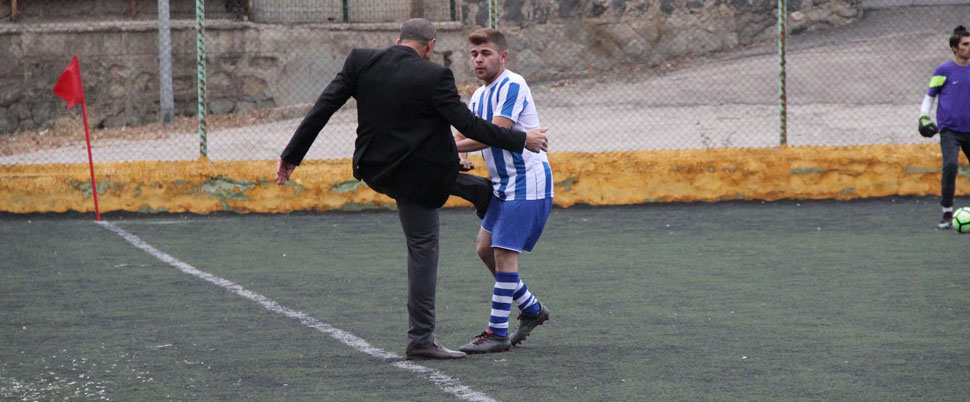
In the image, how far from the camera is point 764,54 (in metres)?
23.0

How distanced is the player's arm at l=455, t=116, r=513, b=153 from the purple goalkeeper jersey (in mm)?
5954

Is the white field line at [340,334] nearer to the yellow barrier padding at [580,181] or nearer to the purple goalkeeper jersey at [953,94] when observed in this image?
the yellow barrier padding at [580,181]

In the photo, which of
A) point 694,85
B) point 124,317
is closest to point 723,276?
point 124,317

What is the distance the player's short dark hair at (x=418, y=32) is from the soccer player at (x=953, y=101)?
6.30 metres

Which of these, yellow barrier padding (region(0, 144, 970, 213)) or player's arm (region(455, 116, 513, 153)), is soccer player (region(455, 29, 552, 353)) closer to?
player's arm (region(455, 116, 513, 153))

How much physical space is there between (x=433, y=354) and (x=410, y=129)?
106cm

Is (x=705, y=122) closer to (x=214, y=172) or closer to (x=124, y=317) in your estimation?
(x=214, y=172)

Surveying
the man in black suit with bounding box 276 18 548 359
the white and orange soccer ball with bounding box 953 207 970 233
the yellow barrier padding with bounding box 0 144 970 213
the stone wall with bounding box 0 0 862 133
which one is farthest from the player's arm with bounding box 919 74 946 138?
the stone wall with bounding box 0 0 862 133

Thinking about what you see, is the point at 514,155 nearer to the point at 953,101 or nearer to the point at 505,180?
the point at 505,180

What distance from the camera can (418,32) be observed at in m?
6.42

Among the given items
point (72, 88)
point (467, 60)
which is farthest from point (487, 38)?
point (467, 60)

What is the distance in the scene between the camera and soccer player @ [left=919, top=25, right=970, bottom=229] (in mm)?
11375

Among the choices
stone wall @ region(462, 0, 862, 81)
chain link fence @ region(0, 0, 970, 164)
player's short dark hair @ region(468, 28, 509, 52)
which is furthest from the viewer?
stone wall @ region(462, 0, 862, 81)

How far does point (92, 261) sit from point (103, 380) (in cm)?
468
